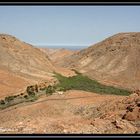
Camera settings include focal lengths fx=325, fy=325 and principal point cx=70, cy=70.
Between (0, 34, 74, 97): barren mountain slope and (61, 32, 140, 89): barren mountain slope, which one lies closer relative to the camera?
(0, 34, 74, 97): barren mountain slope

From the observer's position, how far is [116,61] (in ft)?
160

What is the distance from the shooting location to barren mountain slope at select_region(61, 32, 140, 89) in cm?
4134

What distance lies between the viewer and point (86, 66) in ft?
172

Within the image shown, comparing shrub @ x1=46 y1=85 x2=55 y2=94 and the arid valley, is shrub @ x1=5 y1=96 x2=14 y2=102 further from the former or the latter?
shrub @ x1=46 y1=85 x2=55 y2=94

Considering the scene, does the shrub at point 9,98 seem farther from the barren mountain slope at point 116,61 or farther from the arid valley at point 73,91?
the barren mountain slope at point 116,61

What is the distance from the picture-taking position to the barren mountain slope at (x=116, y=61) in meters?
41.3

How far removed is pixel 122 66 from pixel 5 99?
86.8ft

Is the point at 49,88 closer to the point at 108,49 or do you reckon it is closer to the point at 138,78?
the point at 138,78

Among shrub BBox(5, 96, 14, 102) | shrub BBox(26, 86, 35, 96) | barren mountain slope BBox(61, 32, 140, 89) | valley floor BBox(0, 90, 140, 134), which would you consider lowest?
valley floor BBox(0, 90, 140, 134)

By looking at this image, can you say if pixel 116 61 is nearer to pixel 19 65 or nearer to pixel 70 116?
pixel 19 65

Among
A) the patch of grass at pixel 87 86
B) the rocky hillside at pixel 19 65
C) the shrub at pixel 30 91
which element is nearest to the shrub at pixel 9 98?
the shrub at pixel 30 91

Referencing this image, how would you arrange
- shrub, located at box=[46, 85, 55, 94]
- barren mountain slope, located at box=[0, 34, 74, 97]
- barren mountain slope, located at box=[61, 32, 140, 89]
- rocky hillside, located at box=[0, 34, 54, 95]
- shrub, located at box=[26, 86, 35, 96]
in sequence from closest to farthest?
shrub, located at box=[26, 86, 35, 96], shrub, located at box=[46, 85, 55, 94], barren mountain slope, located at box=[0, 34, 74, 97], rocky hillside, located at box=[0, 34, 54, 95], barren mountain slope, located at box=[61, 32, 140, 89]

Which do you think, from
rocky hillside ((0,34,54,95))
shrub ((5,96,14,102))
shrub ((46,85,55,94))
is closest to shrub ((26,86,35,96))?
shrub ((46,85,55,94))

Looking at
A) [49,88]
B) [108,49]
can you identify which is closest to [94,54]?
[108,49]
